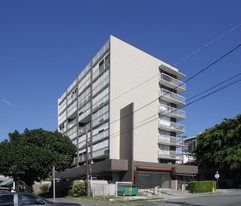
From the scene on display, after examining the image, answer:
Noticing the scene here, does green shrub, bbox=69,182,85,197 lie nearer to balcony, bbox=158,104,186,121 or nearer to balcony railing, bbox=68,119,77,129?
balcony, bbox=158,104,186,121

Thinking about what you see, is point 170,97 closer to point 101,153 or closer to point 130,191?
point 101,153

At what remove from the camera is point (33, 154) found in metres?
30.7

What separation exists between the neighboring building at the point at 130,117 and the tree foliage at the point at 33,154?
504 centimetres

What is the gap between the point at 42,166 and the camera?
31.0m

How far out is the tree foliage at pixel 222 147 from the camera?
1810 inches

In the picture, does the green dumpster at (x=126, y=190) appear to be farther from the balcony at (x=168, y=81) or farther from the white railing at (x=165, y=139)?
the balcony at (x=168, y=81)

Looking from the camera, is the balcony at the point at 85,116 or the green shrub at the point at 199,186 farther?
the balcony at the point at 85,116

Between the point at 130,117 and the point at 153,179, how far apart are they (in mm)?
9051

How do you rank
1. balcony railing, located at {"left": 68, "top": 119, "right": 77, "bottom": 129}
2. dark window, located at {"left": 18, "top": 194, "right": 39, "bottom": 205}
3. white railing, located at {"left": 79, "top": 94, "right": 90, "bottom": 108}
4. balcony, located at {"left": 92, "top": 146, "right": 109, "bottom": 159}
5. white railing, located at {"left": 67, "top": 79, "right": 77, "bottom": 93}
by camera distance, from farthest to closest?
1. white railing, located at {"left": 67, "top": 79, "right": 77, "bottom": 93}
2. balcony railing, located at {"left": 68, "top": 119, "right": 77, "bottom": 129}
3. white railing, located at {"left": 79, "top": 94, "right": 90, "bottom": 108}
4. balcony, located at {"left": 92, "top": 146, "right": 109, "bottom": 159}
5. dark window, located at {"left": 18, "top": 194, "right": 39, "bottom": 205}

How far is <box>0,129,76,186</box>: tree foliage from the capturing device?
99.1 feet

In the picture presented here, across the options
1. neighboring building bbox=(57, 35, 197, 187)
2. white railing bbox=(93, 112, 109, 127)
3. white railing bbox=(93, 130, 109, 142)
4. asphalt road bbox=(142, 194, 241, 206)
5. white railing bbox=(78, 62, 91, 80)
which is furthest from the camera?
white railing bbox=(78, 62, 91, 80)

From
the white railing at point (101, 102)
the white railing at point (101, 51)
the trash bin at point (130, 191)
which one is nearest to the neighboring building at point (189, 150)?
the white railing at point (101, 102)

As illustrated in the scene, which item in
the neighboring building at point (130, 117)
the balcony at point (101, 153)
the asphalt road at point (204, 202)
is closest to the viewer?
the asphalt road at point (204, 202)

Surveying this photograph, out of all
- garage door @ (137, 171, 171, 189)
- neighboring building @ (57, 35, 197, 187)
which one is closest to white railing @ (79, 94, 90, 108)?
neighboring building @ (57, 35, 197, 187)
